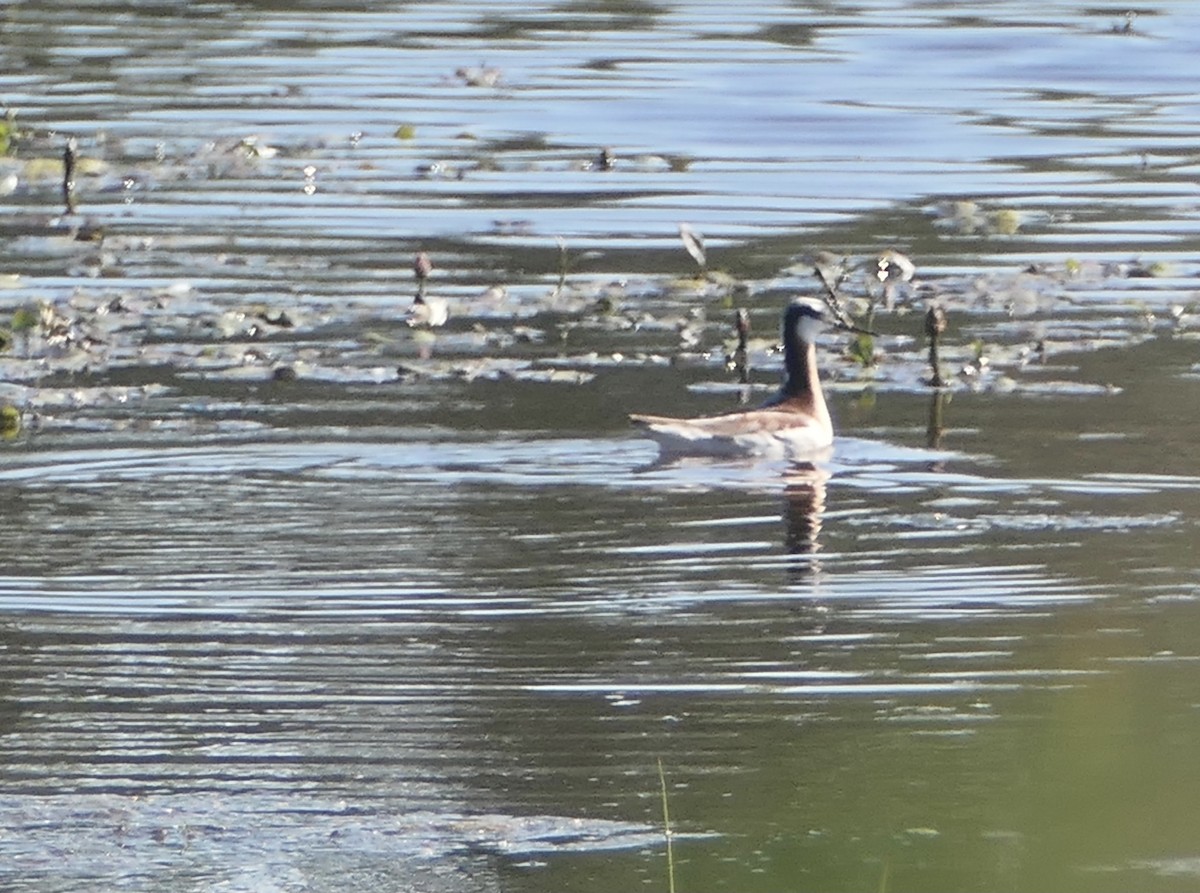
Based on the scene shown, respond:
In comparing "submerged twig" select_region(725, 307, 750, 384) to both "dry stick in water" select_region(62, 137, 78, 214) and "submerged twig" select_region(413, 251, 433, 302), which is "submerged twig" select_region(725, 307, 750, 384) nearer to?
"submerged twig" select_region(413, 251, 433, 302)

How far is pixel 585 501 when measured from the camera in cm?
1139

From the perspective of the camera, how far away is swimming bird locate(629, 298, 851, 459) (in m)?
12.3

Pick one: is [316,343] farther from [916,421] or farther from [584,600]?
[584,600]

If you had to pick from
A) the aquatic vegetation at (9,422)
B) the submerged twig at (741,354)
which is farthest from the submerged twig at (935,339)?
the aquatic vegetation at (9,422)

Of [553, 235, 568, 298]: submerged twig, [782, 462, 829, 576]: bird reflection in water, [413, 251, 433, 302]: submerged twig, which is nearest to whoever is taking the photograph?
[782, 462, 829, 576]: bird reflection in water

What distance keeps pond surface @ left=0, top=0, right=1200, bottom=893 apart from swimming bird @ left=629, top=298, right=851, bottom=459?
4.9 inches

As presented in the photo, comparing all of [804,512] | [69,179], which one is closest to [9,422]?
[804,512]

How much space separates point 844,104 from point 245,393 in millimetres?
11985

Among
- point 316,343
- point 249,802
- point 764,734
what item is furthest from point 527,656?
point 316,343

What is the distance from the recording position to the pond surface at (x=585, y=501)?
669 cm

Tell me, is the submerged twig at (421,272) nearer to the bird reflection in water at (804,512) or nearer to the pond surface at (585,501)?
the pond surface at (585,501)

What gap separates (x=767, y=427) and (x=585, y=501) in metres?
1.40

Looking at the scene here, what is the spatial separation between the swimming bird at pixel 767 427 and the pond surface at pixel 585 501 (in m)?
0.12

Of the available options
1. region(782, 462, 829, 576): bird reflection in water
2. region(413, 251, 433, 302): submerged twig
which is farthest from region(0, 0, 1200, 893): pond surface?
region(413, 251, 433, 302): submerged twig
